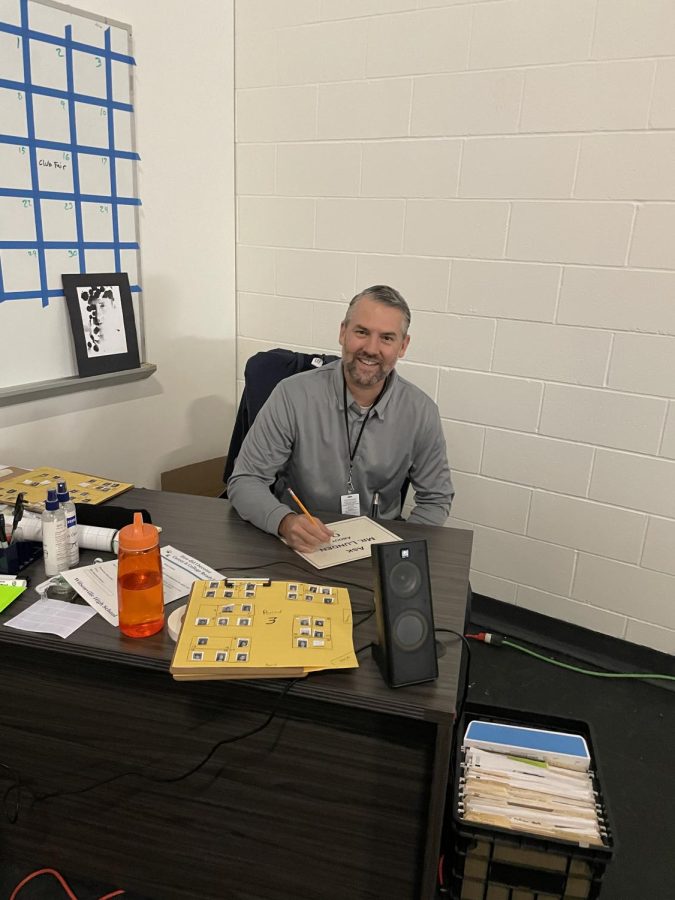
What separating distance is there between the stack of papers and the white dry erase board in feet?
6.17

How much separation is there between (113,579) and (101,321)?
1.38m

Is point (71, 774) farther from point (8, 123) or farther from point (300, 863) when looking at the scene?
point (8, 123)

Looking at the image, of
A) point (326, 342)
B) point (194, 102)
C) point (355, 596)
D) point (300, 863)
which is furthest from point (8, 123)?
point (300, 863)

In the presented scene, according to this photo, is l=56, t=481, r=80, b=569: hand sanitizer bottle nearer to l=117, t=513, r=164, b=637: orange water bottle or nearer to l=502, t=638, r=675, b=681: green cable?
l=117, t=513, r=164, b=637: orange water bottle

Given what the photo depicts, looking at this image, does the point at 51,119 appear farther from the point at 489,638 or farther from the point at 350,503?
the point at 489,638

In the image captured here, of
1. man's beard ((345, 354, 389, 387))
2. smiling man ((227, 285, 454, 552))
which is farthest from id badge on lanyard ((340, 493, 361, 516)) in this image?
man's beard ((345, 354, 389, 387))

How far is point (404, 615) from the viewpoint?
1173 millimetres

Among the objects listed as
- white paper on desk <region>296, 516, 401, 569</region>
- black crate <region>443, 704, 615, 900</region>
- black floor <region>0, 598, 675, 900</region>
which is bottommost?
black floor <region>0, 598, 675, 900</region>

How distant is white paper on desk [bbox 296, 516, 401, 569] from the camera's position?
61.2 inches

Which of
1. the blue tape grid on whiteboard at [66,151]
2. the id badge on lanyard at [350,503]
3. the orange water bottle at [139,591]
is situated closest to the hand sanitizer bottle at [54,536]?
the orange water bottle at [139,591]

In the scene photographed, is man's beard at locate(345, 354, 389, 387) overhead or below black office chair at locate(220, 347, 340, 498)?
overhead

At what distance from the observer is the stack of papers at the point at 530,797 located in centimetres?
134

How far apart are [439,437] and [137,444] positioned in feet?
4.53

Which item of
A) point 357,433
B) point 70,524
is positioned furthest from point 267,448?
point 70,524
